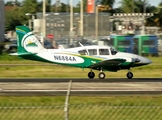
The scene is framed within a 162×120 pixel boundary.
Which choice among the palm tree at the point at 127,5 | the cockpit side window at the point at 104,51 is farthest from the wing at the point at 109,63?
the palm tree at the point at 127,5

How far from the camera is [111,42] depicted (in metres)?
55.9

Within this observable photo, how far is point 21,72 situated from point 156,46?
23.4 meters

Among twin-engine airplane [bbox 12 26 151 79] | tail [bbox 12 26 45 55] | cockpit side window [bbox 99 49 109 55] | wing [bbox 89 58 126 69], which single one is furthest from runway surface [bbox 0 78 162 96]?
tail [bbox 12 26 45 55]

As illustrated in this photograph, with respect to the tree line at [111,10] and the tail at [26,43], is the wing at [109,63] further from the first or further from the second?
the tree line at [111,10]

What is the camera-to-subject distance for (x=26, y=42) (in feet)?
96.5

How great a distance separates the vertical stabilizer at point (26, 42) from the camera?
2912cm

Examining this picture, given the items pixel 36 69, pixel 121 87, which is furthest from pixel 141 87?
pixel 36 69

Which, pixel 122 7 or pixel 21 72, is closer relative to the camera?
pixel 21 72

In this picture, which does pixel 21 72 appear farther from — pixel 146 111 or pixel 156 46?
pixel 156 46

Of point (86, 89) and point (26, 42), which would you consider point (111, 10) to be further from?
point (86, 89)

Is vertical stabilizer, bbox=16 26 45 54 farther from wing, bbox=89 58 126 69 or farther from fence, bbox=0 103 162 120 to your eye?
fence, bbox=0 103 162 120

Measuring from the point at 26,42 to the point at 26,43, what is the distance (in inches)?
2.9

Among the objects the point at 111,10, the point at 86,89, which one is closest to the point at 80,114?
the point at 86,89

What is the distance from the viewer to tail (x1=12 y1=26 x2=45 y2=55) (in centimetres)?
2906
